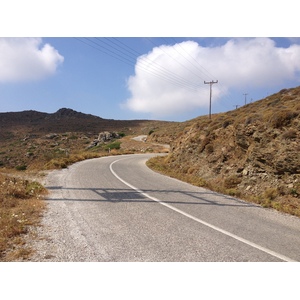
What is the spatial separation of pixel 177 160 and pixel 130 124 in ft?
319

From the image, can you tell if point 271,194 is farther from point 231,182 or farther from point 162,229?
point 162,229

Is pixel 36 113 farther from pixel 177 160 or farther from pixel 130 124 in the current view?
pixel 177 160

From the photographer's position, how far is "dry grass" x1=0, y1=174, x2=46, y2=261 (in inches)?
190

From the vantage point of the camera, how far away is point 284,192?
10.7 meters

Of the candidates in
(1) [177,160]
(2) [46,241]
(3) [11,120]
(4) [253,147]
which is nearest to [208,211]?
(2) [46,241]

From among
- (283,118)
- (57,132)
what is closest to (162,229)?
(283,118)

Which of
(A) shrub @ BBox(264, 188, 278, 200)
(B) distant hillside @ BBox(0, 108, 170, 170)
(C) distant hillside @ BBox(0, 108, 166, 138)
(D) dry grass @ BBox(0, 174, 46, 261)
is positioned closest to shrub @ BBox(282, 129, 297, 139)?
(A) shrub @ BBox(264, 188, 278, 200)

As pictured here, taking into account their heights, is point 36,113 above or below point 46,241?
above

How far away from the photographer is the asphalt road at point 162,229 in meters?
4.76

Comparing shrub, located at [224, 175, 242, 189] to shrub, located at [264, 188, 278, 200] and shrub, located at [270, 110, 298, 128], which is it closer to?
shrub, located at [264, 188, 278, 200]

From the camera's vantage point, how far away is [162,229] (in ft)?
20.1

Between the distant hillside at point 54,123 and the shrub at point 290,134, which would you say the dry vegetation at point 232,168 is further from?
the distant hillside at point 54,123

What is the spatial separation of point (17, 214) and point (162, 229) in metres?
3.75
